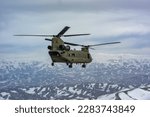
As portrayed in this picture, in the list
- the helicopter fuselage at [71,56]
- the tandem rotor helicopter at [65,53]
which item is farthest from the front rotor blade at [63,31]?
the helicopter fuselage at [71,56]

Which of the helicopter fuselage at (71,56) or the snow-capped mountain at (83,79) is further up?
the helicopter fuselage at (71,56)

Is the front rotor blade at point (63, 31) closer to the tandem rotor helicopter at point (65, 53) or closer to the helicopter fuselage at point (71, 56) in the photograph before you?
the tandem rotor helicopter at point (65, 53)

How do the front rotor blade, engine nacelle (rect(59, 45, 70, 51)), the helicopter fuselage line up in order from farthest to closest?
engine nacelle (rect(59, 45, 70, 51)) → the helicopter fuselage → the front rotor blade

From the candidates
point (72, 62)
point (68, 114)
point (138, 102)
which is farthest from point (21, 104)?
point (72, 62)

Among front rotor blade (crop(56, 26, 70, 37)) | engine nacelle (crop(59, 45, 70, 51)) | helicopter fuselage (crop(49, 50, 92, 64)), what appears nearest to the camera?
front rotor blade (crop(56, 26, 70, 37))

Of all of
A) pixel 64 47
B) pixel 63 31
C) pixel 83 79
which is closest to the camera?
pixel 63 31

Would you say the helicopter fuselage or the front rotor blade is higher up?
the front rotor blade

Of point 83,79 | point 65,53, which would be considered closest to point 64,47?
point 65,53

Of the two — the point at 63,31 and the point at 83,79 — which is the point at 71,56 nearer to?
the point at 63,31

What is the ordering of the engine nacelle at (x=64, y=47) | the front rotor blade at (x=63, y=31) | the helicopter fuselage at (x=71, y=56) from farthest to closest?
1. the engine nacelle at (x=64, y=47)
2. the helicopter fuselage at (x=71, y=56)
3. the front rotor blade at (x=63, y=31)

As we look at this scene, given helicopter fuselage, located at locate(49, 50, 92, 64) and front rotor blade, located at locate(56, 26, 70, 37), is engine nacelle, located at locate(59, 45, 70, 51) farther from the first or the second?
front rotor blade, located at locate(56, 26, 70, 37)

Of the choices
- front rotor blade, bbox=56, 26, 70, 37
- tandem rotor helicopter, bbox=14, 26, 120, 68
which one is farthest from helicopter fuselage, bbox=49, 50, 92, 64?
front rotor blade, bbox=56, 26, 70, 37
